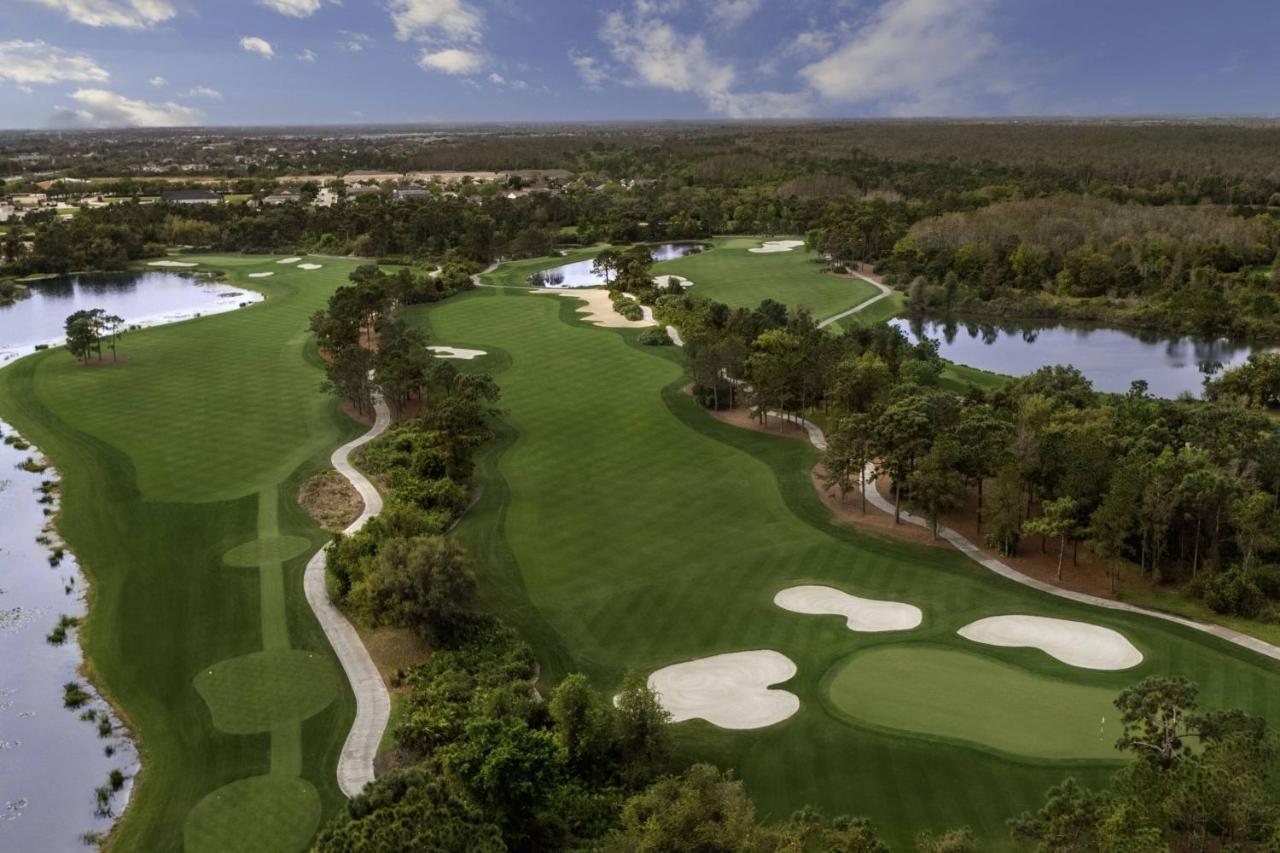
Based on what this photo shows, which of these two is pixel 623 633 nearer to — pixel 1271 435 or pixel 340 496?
pixel 340 496

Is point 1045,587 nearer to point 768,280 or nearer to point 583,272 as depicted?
point 768,280

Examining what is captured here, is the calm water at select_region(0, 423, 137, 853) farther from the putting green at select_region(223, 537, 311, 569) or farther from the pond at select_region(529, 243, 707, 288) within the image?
the pond at select_region(529, 243, 707, 288)

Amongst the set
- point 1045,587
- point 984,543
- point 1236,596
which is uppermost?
point 1236,596

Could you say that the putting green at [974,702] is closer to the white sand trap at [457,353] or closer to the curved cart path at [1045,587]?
the curved cart path at [1045,587]

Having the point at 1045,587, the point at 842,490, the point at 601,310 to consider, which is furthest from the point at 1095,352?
the point at 1045,587

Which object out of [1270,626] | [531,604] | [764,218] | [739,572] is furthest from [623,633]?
[764,218]

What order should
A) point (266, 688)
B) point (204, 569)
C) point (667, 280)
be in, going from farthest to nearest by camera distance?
point (667, 280) < point (204, 569) < point (266, 688)

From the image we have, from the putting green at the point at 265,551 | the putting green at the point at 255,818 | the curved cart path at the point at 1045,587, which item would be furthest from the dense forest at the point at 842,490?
the putting green at the point at 265,551
